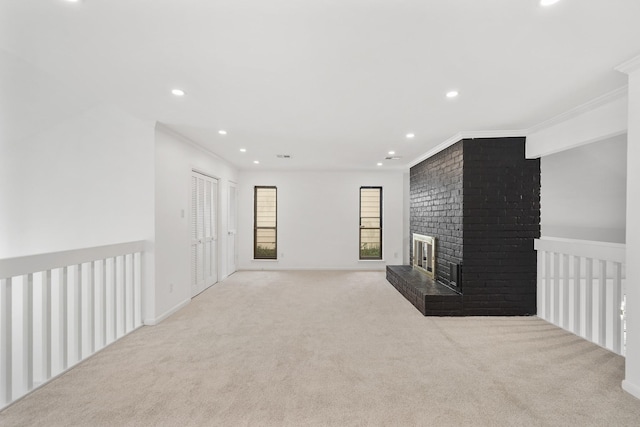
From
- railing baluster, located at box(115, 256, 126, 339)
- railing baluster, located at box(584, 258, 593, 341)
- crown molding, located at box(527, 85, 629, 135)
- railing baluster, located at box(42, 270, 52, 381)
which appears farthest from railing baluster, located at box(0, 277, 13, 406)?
railing baluster, located at box(584, 258, 593, 341)

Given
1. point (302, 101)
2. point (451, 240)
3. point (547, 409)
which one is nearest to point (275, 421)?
point (547, 409)

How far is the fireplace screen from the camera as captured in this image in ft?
16.4

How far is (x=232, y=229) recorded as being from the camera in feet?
23.1

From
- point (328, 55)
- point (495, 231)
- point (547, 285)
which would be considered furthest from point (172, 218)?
point (547, 285)

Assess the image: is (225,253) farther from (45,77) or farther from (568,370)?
(568,370)

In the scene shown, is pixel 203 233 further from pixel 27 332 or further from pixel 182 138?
pixel 27 332

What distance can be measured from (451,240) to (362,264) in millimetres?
3328

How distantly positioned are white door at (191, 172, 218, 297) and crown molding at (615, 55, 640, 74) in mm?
5031

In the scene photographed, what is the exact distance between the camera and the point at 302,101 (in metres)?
2.98

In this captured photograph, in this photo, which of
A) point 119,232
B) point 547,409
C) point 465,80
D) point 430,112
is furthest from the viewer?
point 119,232

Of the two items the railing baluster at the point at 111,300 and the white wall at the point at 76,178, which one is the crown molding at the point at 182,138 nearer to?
the white wall at the point at 76,178

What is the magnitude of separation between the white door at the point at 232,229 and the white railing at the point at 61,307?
2.94m

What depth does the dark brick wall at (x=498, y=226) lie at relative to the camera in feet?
13.1

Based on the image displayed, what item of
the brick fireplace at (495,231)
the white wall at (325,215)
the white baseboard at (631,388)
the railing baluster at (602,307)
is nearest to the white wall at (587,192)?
the brick fireplace at (495,231)
